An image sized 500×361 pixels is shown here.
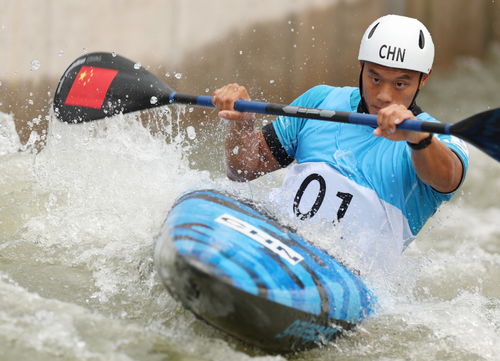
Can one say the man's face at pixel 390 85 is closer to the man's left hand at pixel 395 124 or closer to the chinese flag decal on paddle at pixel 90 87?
the man's left hand at pixel 395 124

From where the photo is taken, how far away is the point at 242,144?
142 inches

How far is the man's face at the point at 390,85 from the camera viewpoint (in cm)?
332

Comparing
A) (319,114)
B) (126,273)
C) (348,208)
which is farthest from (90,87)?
(348,208)

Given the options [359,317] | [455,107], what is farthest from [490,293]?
[455,107]

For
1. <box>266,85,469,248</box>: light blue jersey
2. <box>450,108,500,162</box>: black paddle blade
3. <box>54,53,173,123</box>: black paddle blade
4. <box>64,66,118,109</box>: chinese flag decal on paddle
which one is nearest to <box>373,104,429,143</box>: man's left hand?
<box>450,108,500,162</box>: black paddle blade

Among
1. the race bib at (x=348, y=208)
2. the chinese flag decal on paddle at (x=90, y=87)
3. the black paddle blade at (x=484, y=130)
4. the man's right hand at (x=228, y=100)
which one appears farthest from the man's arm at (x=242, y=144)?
the black paddle blade at (x=484, y=130)

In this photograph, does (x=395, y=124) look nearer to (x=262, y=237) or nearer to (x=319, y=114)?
(x=319, y=114)

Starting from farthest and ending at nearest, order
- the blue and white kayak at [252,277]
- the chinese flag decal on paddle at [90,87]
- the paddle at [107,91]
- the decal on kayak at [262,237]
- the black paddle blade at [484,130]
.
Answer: the chinese flag decal on paddle at [90,87] < the paddle at [107,91] < the black paddle blade at [484,130] < the decal on kayak at [262,237] < the blue and white kayak at [252,277]

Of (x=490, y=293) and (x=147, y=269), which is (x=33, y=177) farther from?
(x=490, y=293)

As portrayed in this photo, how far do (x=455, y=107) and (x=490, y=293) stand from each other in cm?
510

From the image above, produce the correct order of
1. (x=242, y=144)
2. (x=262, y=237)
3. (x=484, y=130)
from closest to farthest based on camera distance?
(x=262, y=237)
(x=484, y=130)
(x=242, y=144)

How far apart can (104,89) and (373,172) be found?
1.43 metres

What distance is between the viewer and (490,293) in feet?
14.1

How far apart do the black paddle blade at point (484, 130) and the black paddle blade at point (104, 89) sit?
143cm
